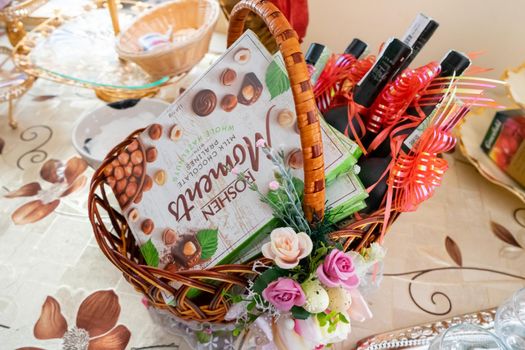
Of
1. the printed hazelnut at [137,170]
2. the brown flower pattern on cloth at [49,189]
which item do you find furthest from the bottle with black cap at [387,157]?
the brown flower pattern on cloth at [49,189]

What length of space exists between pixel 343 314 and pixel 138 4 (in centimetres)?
98

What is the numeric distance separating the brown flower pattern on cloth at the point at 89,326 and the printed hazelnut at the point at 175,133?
28 centimetres

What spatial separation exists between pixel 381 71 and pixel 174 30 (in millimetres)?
622

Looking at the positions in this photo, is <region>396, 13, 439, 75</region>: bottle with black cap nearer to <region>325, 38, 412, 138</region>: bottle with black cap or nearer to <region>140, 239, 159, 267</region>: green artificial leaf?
<region>325, 38, 412, 138</region>: bottle with black cap

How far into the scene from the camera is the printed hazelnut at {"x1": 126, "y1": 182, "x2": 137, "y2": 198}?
1.90 ft

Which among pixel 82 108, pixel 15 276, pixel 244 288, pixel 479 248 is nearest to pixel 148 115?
pixel 82 108

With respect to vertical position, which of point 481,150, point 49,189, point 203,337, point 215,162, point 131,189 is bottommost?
point 49,189

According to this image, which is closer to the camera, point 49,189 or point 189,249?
point 189,249

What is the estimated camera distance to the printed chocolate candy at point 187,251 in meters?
0.53

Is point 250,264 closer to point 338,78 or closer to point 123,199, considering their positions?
point 123,199

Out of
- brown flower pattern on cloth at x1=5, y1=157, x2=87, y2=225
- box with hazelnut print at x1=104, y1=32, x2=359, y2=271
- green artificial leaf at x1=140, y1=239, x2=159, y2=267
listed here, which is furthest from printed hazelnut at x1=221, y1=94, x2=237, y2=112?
brown flower pattern on cloth at x1=5, y1=157, x2=87, y2=225

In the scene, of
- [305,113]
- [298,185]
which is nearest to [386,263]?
[298,185]

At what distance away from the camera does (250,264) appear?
472mm

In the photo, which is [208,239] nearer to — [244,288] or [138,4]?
[244,288]
